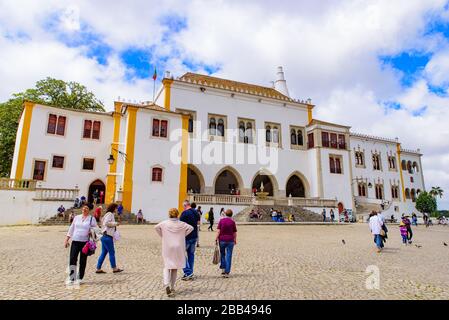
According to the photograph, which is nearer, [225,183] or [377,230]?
[377,230]

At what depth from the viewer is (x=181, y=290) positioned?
5.12 meters

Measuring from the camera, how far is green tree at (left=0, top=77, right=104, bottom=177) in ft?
89.3

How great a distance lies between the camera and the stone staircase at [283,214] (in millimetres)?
24731

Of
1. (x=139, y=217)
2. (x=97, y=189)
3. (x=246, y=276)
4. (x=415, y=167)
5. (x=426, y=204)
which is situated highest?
(x=415, y=167)

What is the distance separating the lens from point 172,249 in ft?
16.4

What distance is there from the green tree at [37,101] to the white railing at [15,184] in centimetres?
994

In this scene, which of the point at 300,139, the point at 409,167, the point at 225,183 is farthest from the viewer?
the point at 409,167

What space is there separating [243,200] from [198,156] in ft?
20.3

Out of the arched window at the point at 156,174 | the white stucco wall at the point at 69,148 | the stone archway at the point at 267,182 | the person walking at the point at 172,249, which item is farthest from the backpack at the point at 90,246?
the stone archway at the point at 267,182

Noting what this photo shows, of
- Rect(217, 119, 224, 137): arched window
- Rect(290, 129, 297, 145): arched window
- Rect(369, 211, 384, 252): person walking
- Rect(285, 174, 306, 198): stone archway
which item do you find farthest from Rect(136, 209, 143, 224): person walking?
Rect(290, 129, 297, 145): arched window

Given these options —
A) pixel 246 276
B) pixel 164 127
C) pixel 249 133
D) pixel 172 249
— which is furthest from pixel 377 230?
pixel 249 133

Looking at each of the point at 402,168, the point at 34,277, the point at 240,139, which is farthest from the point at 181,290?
the point at 402,168

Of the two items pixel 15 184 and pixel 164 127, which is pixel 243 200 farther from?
pixel 15 184

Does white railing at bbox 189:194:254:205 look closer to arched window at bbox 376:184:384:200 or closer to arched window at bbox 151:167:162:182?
arched window at bbox 151:167:162:182
